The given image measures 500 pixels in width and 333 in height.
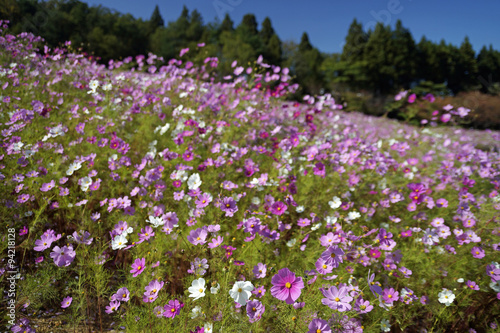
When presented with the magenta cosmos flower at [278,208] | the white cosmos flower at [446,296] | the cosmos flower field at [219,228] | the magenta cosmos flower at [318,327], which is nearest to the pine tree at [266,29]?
the cosmos flower field at [219,228]

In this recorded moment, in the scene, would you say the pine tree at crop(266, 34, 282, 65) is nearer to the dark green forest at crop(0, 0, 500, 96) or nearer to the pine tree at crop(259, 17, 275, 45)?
the dark green forest at crop(0, 0, 500, 96)

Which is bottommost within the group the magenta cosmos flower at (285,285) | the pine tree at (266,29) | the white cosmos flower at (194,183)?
the magenta cosmos flower at (285,285)

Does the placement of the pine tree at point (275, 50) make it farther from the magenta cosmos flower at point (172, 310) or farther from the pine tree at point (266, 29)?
the magenta cosmos flower at point (172, 310)

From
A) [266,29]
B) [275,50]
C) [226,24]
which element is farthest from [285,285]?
[266,29]

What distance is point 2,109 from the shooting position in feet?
9.87

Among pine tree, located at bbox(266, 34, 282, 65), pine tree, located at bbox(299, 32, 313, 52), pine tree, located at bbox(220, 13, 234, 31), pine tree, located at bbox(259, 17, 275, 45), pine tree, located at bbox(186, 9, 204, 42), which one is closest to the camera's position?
pine tree, located at bbox(266, 34, 282, 65)

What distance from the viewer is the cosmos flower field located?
4.90 ft

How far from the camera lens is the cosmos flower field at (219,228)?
58.7 inches

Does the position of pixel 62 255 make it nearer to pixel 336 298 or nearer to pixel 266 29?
pixel 336 298

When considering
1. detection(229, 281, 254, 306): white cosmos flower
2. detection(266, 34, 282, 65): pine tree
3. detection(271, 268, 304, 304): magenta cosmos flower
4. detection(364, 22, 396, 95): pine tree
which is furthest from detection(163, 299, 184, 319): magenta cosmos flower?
→ detection(364, 22, 396, 95): pine tree

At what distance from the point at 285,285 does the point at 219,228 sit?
562mm

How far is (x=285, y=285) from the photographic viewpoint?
1.14 m

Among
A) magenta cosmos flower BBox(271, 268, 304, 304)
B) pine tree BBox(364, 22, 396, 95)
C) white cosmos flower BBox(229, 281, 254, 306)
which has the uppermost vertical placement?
pine tree BBox(364, 22, 396, 95)

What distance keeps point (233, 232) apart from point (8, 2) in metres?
7.08
